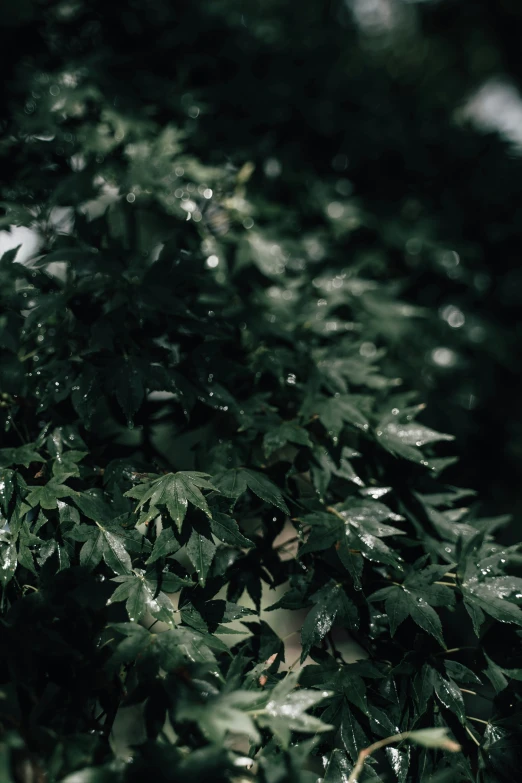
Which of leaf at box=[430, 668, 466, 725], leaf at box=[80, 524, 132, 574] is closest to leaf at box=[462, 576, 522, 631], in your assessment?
leaf at box=[430, 668, 466, 725]

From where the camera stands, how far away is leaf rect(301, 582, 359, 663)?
4.66 feet

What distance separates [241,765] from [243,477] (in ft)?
2.33

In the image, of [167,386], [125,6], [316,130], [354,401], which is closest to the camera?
[167,386]

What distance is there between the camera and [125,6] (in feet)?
9.59

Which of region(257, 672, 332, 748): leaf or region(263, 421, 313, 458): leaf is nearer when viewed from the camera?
region(257, 672, 332, 748): leaf

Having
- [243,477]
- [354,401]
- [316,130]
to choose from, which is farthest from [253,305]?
[316,130]

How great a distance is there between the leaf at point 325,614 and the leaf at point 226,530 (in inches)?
11.0

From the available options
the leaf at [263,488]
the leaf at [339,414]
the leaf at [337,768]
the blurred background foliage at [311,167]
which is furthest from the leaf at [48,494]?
the blurred background foliage at [311,167]

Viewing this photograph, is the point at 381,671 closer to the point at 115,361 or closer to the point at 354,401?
the point at 354,401

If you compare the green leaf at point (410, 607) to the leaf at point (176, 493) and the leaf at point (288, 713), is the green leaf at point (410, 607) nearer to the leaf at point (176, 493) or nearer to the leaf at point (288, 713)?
the leaf at point (288, 713)

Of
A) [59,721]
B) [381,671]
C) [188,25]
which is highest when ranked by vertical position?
[188,25]

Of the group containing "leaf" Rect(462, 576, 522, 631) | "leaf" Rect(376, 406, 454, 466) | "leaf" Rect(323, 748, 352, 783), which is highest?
"leaf" Rect(376, 406, 454, 466)

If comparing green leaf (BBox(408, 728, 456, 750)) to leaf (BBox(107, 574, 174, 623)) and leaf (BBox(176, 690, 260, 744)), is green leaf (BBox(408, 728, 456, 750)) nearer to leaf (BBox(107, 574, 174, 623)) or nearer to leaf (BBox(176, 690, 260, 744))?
leaf (BBox(176, 690, 260, 744))

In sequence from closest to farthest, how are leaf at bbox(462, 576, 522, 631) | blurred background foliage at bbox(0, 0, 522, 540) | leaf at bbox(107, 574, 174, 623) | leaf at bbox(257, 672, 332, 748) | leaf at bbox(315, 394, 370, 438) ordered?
leaf at bbox(257, 672, 332, 748) → leaf at bbox(107, 574, 174, 623) → leaf at bbox(462, 576, 522, 631) → leaf at bbox(315, 394, 370, 438) → blurred background foliage at bbox(0, 0, 522, 540)
